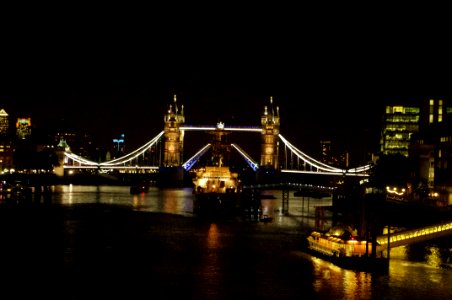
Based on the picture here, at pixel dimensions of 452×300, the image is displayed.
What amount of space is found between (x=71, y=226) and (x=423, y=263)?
20649mm

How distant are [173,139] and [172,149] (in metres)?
2.14

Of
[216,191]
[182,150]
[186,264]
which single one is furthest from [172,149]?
[186,264]

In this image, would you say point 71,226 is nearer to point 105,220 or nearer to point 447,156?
point 105,220

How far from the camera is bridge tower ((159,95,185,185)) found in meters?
111

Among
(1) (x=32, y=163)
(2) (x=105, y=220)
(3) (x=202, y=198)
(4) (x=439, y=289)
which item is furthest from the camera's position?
(1) (x=32, y=163)

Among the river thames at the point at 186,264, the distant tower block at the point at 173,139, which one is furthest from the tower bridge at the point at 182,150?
the river thames at the point at 186,264

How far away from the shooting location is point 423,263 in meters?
30.3

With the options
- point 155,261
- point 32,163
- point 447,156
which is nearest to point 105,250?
point 155,261

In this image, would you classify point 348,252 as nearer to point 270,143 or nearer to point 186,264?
point 186,264

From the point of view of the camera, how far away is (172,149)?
4646 inches

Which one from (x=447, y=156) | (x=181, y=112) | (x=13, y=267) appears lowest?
(x=13, y=267)

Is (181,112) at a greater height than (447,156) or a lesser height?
greater

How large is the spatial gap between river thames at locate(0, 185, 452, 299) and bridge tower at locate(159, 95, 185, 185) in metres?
62.7

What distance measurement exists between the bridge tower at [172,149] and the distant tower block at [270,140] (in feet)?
38.7
